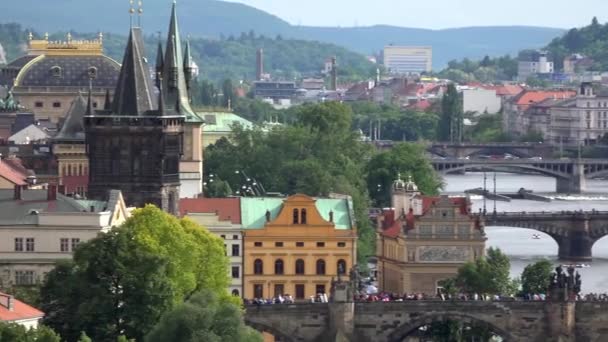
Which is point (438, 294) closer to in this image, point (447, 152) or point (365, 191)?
point (365, 191)

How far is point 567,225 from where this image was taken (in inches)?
4365

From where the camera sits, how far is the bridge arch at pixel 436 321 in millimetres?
71875

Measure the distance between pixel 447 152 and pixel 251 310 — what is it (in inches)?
4418

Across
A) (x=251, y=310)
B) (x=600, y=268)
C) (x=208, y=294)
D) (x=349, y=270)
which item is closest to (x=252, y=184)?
(x=600, y=268)

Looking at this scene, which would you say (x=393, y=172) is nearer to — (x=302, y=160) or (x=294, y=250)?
(x=302, y=160)

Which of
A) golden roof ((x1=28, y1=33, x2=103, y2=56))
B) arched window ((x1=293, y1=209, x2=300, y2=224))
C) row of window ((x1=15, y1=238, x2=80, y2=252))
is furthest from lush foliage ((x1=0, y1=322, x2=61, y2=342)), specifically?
golden roof ((x1=28, y1=33, x2=103, y2=56))

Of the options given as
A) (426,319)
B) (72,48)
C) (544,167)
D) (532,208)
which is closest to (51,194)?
(426,319)

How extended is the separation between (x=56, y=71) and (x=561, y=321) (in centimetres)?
4532

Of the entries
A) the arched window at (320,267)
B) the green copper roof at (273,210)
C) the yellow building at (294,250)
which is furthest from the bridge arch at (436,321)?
the green copper roof at (273,210)

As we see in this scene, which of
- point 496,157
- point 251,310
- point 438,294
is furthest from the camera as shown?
point 496,157

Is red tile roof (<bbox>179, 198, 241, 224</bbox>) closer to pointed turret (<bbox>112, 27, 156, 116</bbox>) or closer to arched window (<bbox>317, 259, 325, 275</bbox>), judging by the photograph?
arched window (<bbox>317, 259, 325, 275</bbox>)

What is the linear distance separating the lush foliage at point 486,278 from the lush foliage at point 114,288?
15981 millimetres

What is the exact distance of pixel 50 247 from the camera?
6612cm

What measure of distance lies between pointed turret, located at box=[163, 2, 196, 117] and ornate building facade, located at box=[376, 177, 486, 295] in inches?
255
